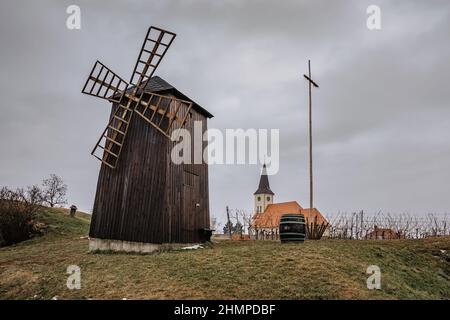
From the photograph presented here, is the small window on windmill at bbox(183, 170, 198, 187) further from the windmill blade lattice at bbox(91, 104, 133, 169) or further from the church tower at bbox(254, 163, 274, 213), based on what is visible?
the church tower at bbox(254, 163, 274, 213)

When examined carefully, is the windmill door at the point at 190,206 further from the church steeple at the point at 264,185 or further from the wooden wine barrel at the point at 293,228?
the church steeple at the point at 264,185

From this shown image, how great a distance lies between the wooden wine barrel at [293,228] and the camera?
15.8 m

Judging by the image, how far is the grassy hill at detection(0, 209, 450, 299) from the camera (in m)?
9.50

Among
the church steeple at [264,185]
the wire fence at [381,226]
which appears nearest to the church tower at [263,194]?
the church steeple at [264,185]

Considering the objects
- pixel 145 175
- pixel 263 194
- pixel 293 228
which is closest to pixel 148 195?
pixel 145 175

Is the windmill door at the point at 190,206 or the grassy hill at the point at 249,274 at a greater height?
the windmill door at the point at 190,206

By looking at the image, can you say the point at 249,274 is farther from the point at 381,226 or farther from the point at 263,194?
the point at 263,194

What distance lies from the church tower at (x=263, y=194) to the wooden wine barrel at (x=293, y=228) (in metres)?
53.1

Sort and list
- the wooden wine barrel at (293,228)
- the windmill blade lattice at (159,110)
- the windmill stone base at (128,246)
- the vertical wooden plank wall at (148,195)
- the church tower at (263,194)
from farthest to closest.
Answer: the church tower at (263,194) → the windmill blade lattice at (159,110) → the wooden wine barrel at (293,228) → the vertical wooden plank wall at (148,195) → the windmill stone base at (128,246)

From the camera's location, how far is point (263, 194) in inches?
2781

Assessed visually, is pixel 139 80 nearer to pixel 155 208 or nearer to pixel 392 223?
pixel 155 208

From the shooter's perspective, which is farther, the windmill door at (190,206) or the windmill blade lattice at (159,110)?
the windmill door at (190,206)

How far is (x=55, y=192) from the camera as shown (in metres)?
58.1
